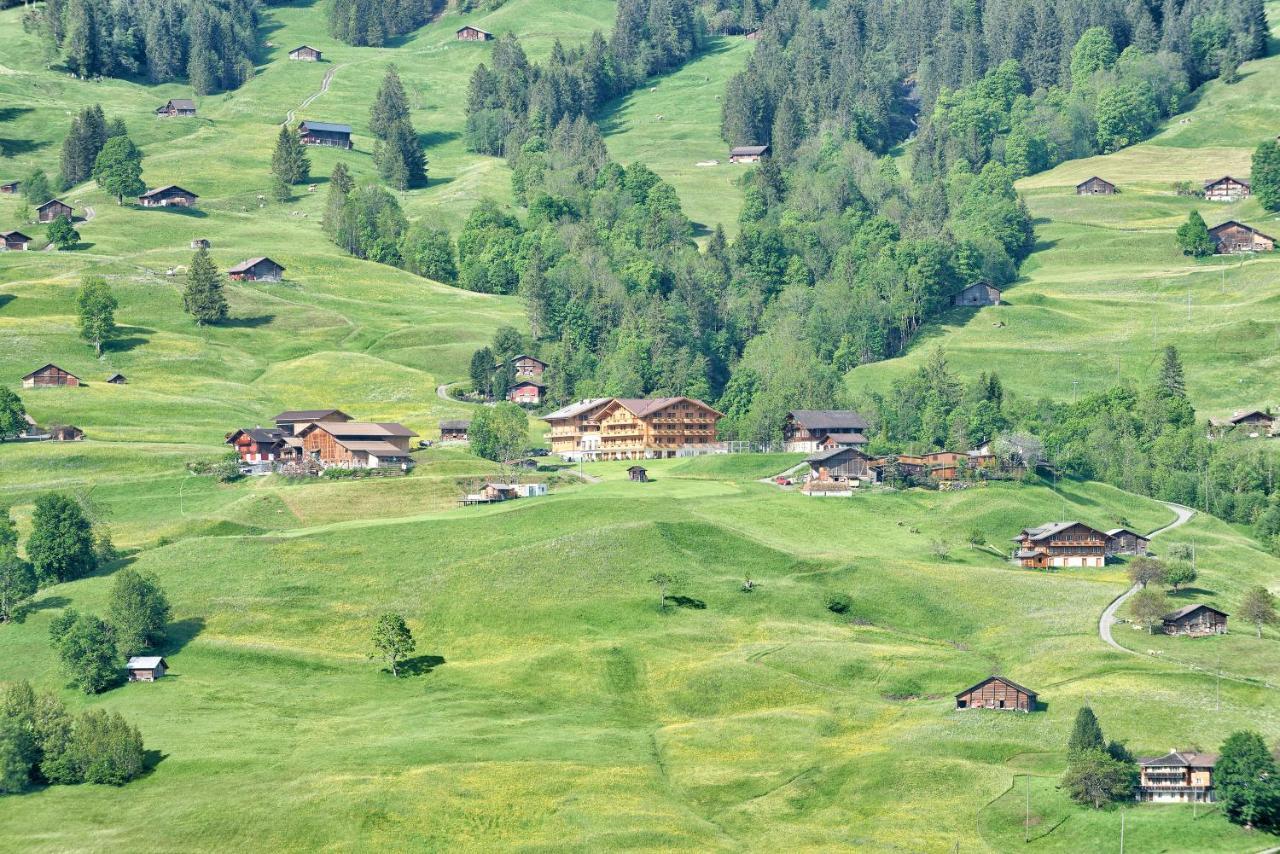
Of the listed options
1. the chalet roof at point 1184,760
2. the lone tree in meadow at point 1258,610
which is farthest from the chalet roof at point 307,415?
the chalet roof at point 1184,760

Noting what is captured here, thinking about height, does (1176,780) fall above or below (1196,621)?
above

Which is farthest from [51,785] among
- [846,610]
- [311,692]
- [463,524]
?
[846,610]

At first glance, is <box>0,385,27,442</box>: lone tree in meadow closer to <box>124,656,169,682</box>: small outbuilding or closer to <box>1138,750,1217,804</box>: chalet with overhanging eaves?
<box>124,656,169,682</box>: small outbuilding

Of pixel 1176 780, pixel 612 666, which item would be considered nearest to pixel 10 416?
pixel 612 666

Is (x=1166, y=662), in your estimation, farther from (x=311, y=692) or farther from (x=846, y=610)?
(x=311, y=692)

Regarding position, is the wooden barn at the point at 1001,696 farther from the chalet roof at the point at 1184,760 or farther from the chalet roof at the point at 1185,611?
the chalet roof at the point at 1185,611

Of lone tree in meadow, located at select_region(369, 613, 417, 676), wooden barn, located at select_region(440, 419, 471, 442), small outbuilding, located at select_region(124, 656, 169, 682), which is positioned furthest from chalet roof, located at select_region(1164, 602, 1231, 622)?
wooden barn, located at select_region(440, 419, 471, 442)

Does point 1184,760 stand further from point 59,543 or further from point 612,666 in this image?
point 59,543
